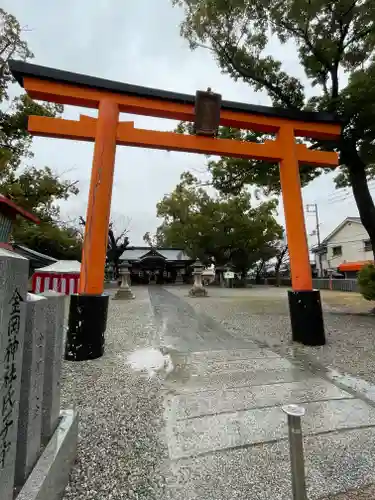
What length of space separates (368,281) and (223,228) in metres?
17.9

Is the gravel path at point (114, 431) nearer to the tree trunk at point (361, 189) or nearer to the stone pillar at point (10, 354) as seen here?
the stone pillar at point (10, 354)

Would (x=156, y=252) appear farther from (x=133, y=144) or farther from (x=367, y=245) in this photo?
(x=133, y=144)

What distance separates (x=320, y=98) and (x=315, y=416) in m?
7.32

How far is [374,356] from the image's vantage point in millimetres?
3895

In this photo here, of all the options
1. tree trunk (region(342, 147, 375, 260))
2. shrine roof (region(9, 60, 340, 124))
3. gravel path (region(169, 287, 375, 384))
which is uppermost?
shrine roof (region(9, 60, 340, 124))

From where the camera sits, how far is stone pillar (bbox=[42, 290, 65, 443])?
160cm

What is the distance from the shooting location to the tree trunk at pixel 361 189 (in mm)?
6891

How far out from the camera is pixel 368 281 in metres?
7.35

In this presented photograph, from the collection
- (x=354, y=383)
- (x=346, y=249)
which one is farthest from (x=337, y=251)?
(x=354, y=383)

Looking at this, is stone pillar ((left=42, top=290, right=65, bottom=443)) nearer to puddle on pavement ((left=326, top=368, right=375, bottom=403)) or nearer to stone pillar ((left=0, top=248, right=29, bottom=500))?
stone pillar ((left=0, top=248, right=29, bottom=500))

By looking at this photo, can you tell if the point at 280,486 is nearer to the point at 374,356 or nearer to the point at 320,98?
the point at 374,356

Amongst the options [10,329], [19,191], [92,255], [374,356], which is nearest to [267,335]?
[374,356]

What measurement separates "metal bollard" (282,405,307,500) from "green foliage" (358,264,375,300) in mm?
7373

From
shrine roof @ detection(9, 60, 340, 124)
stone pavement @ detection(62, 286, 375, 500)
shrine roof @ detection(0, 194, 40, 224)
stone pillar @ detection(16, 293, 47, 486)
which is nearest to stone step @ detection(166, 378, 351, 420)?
stone pavement @ detection(62, 286, 375, 500)
